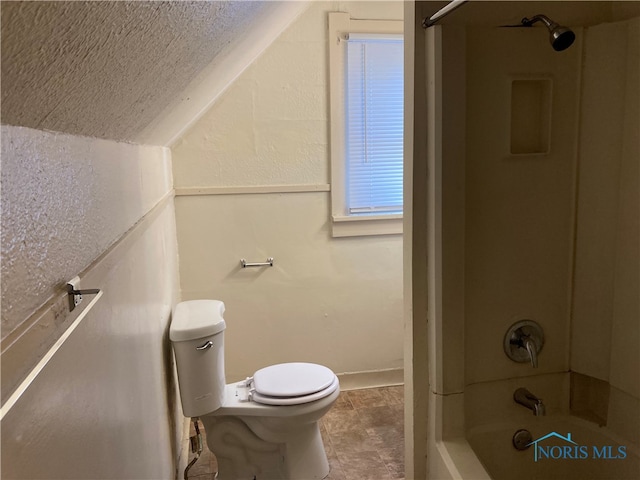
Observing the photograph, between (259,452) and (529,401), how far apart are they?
3.92ft

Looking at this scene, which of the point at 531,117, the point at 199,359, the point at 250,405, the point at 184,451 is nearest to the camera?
the point at 531,117

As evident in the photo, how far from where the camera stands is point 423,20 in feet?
4.85

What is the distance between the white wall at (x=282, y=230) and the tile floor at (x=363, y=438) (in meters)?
0.24

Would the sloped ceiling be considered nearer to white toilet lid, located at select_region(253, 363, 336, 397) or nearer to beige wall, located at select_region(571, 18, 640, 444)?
beige wall, located at select_region(571, 18, 640, 444)

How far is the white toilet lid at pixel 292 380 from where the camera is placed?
216 centimetres

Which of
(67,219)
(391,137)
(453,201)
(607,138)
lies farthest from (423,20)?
(391,137)

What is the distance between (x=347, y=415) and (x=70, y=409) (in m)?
2.31

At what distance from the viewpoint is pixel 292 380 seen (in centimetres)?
225

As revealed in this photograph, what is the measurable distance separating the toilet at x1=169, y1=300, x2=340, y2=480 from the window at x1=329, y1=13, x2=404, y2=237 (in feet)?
3.39

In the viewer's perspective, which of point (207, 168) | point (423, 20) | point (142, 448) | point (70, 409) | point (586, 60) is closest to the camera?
point (70, 409)

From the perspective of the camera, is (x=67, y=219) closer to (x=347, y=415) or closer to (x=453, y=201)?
(x=453, y=201)

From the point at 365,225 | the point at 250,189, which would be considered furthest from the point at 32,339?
the point at 365,225

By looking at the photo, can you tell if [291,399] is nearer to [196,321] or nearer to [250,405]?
[250,405]

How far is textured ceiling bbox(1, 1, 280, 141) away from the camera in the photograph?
0.48 m
